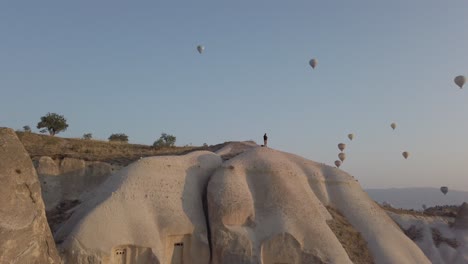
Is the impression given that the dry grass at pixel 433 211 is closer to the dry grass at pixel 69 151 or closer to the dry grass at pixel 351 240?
the dry grass at pixel 351 240

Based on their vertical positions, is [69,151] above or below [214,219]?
above

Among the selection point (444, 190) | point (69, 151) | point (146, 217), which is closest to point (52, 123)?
point (69, 151)

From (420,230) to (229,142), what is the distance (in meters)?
14.4

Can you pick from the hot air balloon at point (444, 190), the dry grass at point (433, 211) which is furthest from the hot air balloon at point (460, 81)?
the hot air balloon at point (444, 190)

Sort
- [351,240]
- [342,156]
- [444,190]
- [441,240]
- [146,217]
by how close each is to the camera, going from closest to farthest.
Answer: [146,217] < [351,240] < [441,240] < [342,156] < [444,190]

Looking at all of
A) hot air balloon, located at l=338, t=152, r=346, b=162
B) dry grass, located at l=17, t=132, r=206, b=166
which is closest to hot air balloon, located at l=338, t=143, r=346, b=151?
hot air balloon, located at l=338, t=152, r=346, b=162

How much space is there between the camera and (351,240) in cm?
1962

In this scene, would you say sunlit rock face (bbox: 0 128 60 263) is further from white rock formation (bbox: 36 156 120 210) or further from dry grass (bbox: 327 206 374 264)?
dry grass (bbox: 327 206 374 264)

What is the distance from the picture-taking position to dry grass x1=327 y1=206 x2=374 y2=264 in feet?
61.8

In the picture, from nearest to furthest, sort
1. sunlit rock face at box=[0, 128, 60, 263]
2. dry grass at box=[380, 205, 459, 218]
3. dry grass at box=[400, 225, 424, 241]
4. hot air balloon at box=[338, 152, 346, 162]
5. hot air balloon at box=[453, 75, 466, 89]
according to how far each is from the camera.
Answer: sunlit rock face at box=[0, 128, 60, 263] → dry grass at box=[400, 225, 424, 241] → dry grass at box=[380, 205, 459, 218] → hot air balloon at box=[453, 75, 466, 89] → hot air balloon at box=[338, 152, 346, 162]

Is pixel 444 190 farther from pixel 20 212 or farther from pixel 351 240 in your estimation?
pixel 20 212

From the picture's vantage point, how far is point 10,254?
10.7 meters

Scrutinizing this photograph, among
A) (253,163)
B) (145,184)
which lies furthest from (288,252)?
(145,184)

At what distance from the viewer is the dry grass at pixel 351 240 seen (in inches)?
742
